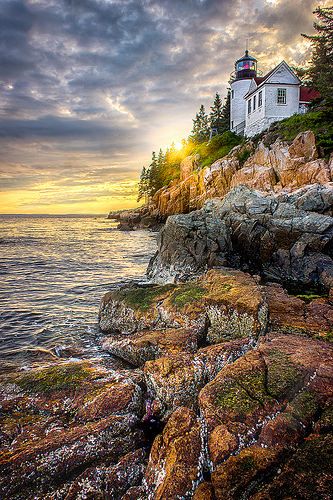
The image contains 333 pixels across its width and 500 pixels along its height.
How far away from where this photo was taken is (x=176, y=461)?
426 cm

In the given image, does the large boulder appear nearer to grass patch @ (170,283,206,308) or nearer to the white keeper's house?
grass patch @ (170,283,206,308)

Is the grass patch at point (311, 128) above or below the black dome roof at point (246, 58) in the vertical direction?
below

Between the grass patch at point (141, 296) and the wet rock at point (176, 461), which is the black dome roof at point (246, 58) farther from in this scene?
the wet rock at point (176, 461)

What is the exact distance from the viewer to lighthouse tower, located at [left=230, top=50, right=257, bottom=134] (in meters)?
50.5

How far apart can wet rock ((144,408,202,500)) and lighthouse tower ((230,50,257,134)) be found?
51864 millimetres

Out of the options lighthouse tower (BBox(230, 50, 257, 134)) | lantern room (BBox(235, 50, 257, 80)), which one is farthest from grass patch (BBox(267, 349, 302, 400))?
lantern room (BBox(235, 50, 257, 80))

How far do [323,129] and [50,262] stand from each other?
3035 centimetres

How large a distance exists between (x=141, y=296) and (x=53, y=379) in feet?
14.5

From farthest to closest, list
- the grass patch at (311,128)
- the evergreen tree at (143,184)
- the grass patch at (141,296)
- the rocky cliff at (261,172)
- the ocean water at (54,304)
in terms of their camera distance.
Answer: the evergreen tree at (143,184) < the grass patch at (311,128) < the rocky cliff at (261,172) < the grass patch at (141,296) < the ocean water at (54,304)

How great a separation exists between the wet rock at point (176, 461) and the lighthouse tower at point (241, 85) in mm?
51864

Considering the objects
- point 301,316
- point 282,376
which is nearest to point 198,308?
point 301,316

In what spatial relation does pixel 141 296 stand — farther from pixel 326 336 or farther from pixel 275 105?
pixel 275 105

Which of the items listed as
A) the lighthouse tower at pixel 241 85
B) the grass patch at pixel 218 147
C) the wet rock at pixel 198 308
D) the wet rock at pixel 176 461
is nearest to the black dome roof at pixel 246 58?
the lighthouse tower at pixel 241 85

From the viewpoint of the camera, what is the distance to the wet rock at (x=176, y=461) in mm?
3979
